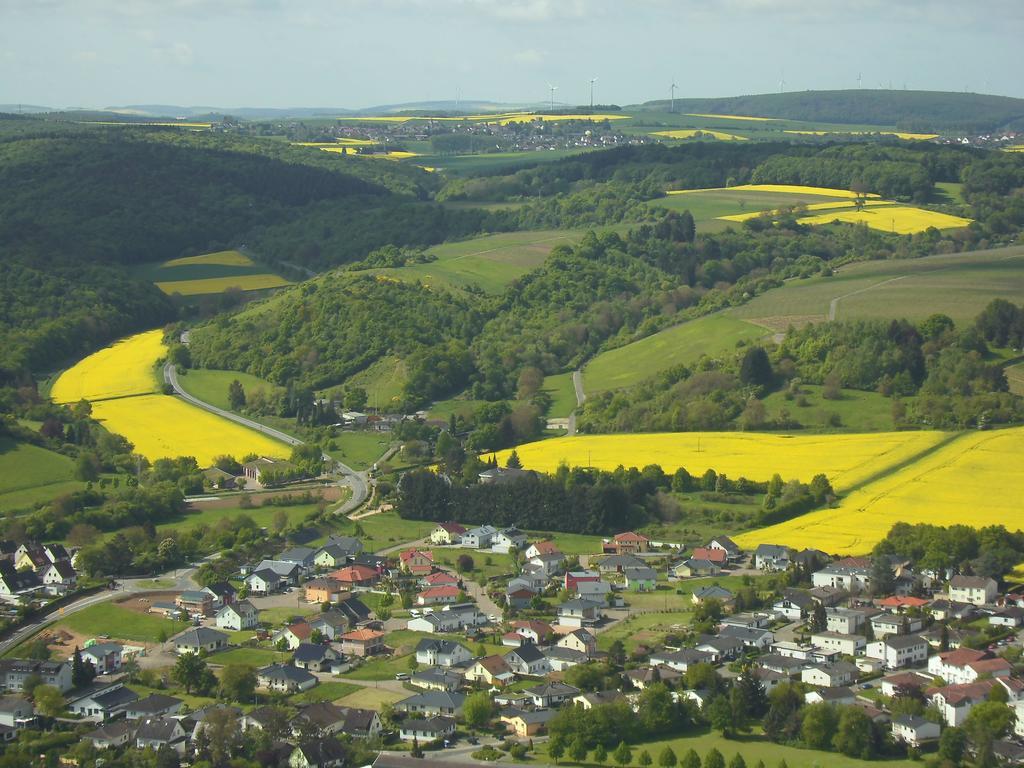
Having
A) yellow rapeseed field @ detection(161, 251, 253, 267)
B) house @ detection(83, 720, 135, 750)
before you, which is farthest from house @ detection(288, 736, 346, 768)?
yellow rapeseed field @ detection(161, 251, 253, 267)

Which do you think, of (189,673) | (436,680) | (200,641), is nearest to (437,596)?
(200,641)

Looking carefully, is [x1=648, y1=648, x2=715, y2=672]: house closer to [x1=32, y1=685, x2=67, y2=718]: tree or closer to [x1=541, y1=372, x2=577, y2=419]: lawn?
[x1=32, y1=685, x2=67, y2=718]: tree

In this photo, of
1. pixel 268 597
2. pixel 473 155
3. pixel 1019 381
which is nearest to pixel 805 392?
pixel 1019 381

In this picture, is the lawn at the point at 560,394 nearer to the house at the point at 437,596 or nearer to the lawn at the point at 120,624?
the house at the point at 437,596

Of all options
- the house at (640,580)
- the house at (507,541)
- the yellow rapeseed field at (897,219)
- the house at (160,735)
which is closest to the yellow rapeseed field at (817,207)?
the yellow rapeseed field at (897,219)

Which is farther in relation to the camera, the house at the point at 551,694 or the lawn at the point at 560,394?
the lawn at the point at 560,394

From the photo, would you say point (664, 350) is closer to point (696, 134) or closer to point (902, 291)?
point (902, 291)
